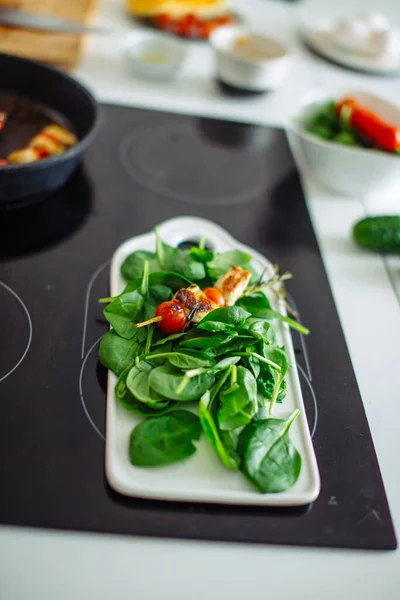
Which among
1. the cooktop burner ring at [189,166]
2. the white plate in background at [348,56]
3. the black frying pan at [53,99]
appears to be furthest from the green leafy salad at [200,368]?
the white plate in background at [348,56]

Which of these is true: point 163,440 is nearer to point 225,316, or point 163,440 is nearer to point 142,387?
point 142,387

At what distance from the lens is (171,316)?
2.45ft

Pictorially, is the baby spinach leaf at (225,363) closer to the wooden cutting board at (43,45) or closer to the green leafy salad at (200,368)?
the green leafy salad at (200,368)

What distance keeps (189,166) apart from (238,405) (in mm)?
688

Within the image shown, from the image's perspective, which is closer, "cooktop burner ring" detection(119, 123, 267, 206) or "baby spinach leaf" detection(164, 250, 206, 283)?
"baby spinach leaf" detection(164, 250, 206, 283)

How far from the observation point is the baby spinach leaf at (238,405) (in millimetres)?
671

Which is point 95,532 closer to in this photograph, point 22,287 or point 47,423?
point 47,423

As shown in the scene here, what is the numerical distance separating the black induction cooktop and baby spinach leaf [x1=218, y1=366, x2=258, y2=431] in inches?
3.8

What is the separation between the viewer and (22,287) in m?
0.86

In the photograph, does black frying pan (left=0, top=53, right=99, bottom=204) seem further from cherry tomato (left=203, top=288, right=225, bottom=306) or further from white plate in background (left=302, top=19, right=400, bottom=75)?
white plate in background (left=302, top=19, right=400, bottom=75)

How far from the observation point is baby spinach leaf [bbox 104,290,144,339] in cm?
76

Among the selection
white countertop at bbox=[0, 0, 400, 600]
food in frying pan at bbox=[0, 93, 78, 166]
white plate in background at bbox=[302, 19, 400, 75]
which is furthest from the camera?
white plate in background at bbox=[302, 19, 400, 75]

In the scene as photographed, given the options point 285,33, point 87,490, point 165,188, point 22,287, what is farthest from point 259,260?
point 285,33

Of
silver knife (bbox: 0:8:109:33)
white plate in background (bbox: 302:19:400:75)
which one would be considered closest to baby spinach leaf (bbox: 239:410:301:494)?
silver knife (bbox: 0:8:109:33)
